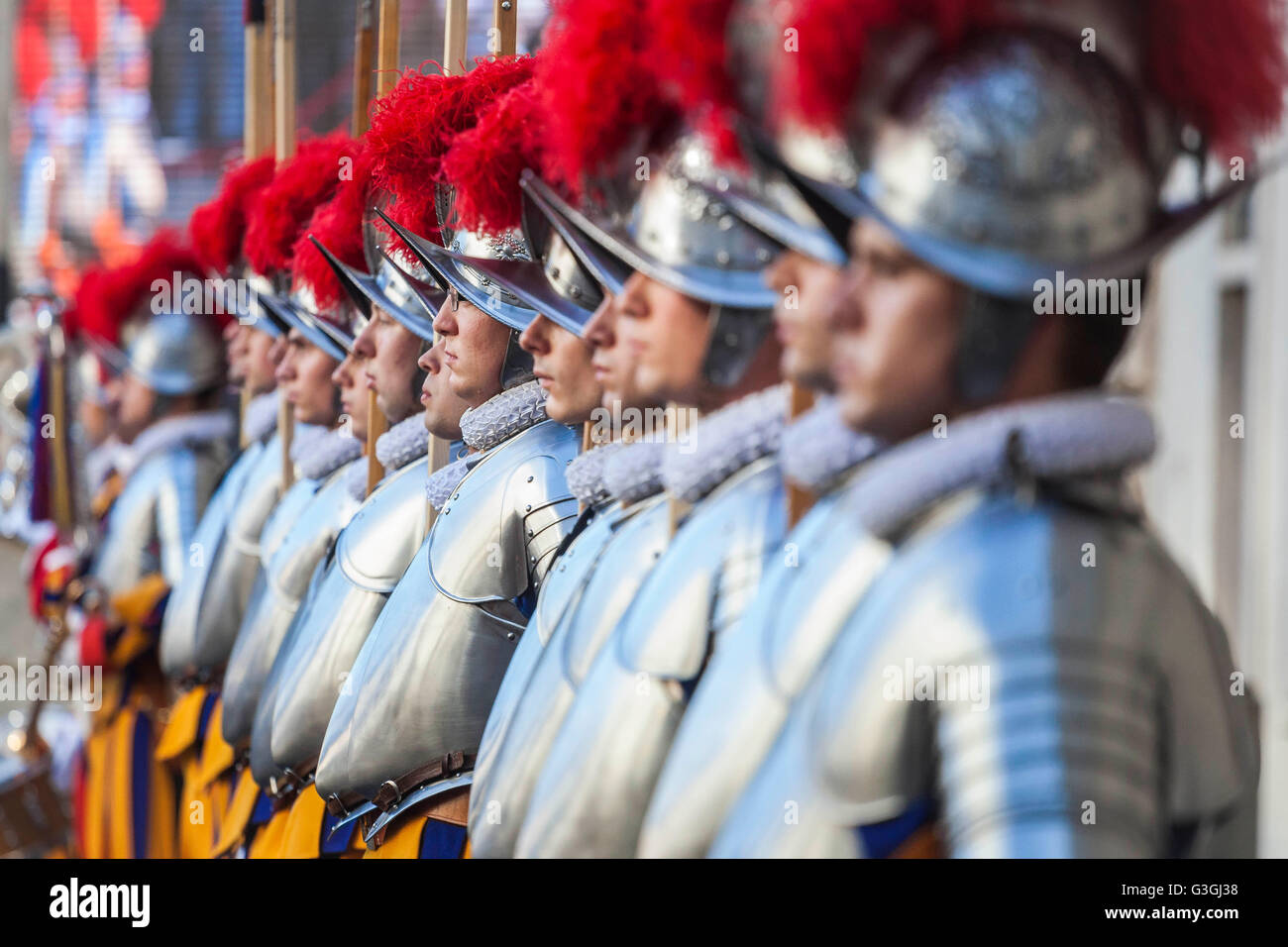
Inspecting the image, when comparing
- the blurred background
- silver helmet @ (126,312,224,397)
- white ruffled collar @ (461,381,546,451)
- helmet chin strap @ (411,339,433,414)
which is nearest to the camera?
white ruffled collar @ (461,381,546,451)

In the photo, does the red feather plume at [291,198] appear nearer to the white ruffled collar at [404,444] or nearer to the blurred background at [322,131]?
the blurred background at [322,131]

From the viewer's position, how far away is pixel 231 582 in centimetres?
389

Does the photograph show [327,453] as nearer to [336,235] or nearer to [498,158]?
[336,235]

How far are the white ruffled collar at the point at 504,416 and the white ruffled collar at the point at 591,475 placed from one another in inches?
11.9

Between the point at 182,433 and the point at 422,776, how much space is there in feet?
8.94

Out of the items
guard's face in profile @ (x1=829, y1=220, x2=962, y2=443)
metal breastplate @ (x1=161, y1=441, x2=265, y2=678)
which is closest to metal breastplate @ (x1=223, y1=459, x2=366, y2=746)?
metal breastplate @ (x1=161, y1=441, x2=265, y2=678)

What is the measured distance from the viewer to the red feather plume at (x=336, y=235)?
2.87 m

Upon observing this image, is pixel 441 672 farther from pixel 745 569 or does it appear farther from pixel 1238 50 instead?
pixel 1238 50

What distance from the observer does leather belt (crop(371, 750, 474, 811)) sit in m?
2.39

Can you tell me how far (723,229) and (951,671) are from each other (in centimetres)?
56

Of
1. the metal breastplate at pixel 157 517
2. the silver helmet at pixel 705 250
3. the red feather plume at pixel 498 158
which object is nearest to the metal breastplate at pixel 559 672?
the silver helmet at pixel 705 250

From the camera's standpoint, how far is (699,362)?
167 centimetres

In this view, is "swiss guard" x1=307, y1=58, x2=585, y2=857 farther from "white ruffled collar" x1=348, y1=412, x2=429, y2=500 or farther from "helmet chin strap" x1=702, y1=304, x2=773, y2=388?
"helmet chin strap" x1=702, y1=304, x2=773, y2=388

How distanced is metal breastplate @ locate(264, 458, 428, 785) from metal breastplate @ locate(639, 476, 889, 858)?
123 cm
